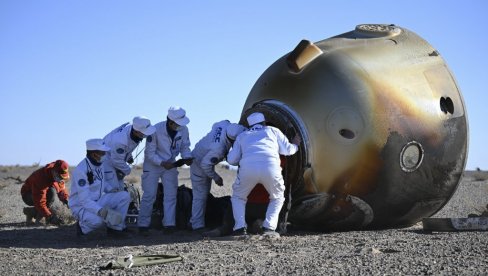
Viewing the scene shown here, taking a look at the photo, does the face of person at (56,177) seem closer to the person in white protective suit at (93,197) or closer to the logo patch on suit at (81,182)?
the person in white protective suit at (93,197)

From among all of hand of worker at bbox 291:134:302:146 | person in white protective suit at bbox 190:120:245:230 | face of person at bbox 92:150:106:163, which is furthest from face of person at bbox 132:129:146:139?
hand of worker at bbox 291:134:302:146

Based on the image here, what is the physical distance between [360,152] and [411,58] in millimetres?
1775

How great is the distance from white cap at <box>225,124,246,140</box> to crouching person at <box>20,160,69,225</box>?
3850 millimetres

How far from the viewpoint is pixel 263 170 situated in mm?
9648

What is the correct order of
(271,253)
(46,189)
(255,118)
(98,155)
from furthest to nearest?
(46,189), (98,155), (255,118), (271,253)

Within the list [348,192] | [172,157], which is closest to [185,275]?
[348,192]

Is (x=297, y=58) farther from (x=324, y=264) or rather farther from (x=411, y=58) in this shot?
(x=324, y=264)

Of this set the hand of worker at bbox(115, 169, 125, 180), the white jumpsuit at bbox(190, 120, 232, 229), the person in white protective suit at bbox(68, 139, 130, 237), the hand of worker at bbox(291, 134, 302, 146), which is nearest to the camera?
the hand of worker at bbox(291, 134, 302, 146)

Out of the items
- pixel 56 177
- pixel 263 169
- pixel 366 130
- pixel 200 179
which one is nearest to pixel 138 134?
pixel 200 179

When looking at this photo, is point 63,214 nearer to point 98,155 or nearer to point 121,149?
point 121,149

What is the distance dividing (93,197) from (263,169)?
281 cm

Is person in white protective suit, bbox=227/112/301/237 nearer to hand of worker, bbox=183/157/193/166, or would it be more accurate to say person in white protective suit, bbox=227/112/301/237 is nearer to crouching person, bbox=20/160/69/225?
hand of worker, bbox=183/157/193/166

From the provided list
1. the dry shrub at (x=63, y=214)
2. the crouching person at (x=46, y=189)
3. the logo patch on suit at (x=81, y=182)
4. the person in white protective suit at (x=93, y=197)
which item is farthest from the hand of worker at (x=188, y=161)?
the dry shrub at (x=63, y=214)

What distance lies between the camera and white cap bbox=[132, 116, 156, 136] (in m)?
11.6
